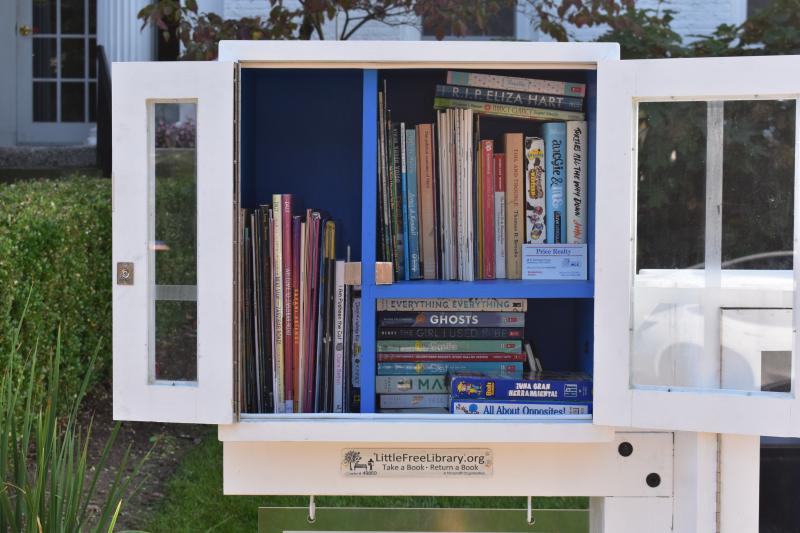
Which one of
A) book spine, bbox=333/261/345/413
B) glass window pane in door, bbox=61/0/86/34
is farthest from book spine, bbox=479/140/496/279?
glass window pane in door, bbox=61/0/86/34

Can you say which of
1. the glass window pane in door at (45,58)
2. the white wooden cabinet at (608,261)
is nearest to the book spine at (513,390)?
the white wooden cabinet at (608,261)

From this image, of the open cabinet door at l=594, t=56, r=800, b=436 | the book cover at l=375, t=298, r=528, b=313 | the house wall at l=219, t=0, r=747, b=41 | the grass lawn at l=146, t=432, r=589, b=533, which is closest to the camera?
the open cabinet door at l=594, t=56, r=800, b=436

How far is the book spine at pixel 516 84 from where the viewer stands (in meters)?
2.50

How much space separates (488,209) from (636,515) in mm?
769

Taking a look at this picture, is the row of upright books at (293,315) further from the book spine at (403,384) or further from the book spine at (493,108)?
the book spine at (493,108)

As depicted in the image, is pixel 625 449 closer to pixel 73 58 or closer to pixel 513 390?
pixel 513 390

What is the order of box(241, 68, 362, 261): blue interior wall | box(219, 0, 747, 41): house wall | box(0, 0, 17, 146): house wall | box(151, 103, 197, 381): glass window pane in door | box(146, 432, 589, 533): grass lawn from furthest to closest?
box(0, 0, 17, 146): house wall → box(219, 0, 747, 41): house wall → box(146, 432, 589, 533): grass lawn → box(241, 68, 362, 261): blue interior wall → box(151, 103, 197, 381): glass window pane in door

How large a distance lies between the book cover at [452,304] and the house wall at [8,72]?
7645mm

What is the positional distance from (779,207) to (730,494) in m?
0.63

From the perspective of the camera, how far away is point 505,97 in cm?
253

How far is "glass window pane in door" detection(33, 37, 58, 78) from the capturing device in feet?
31.2

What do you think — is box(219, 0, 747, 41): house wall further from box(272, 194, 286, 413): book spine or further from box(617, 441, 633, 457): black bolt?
box(617, 441, 633, 457): black bolt

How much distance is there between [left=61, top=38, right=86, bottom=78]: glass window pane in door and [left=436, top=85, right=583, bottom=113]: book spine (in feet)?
25.1

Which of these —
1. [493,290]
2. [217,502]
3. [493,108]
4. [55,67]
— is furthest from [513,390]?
[55,67]
